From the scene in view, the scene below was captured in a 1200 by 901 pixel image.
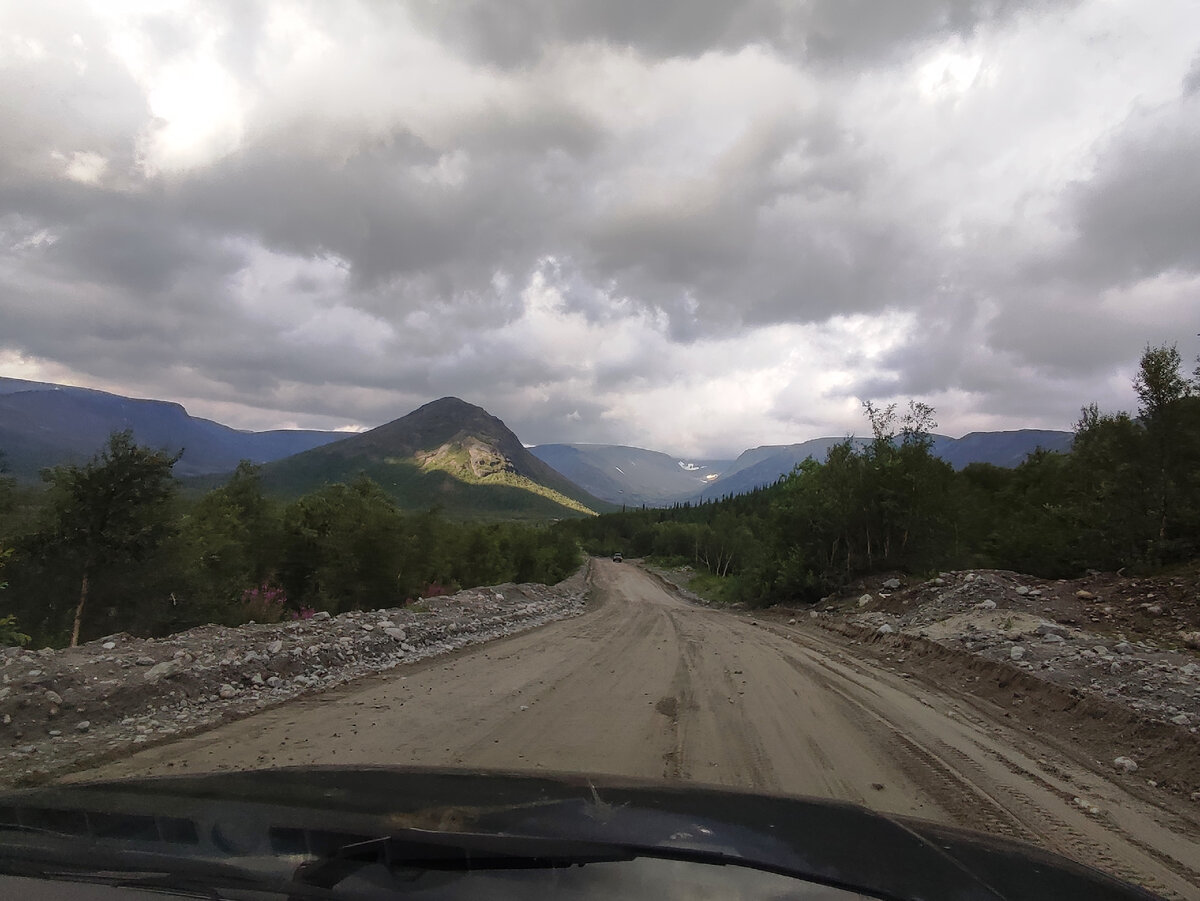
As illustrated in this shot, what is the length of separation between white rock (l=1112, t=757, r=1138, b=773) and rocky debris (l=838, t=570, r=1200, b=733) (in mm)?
798

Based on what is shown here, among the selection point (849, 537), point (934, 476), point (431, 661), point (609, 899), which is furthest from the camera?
point (849, 537)

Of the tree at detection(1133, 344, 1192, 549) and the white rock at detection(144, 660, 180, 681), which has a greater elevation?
the tree at detection(1133, 344, 1192, 549)

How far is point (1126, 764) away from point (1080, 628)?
715 cm

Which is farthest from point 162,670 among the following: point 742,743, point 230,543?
point 230,543

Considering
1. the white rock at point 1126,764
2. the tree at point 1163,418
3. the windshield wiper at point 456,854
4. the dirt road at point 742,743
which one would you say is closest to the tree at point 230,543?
the dirt road at point 742,743

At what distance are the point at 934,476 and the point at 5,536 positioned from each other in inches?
1107

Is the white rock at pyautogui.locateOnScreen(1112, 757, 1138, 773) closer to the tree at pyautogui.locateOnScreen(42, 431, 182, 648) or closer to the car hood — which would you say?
the car hood

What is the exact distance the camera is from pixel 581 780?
3.81 meters

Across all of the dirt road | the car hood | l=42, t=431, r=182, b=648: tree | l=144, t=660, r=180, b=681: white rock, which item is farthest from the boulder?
l=42, t=431, r=182, b=648: tree

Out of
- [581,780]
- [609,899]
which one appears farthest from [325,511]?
[609,899]

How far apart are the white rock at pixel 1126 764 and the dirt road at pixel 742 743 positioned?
1.01 feet

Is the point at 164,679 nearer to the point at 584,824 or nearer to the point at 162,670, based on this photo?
the point at 162,670

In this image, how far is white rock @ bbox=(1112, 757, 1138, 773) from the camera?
631 centimetres

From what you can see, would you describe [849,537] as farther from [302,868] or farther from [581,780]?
[302,868]
